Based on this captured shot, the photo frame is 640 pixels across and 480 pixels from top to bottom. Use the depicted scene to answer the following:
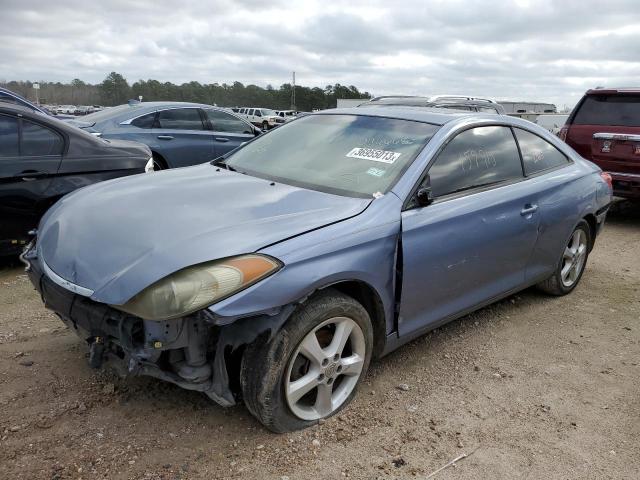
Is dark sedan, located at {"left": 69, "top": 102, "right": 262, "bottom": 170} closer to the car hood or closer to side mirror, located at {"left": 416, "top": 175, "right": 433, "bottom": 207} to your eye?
the car hood

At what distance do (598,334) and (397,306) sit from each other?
2.08 metres

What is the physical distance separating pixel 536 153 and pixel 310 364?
2.63 metres

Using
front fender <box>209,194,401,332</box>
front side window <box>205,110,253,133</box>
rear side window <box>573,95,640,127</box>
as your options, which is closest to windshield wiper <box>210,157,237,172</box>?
front fender <box>209,194,401,332</box>

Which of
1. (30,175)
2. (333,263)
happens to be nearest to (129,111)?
(30,175)

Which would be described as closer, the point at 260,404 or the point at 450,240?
the point at 260,404

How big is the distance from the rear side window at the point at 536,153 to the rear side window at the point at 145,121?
5646 millimetres

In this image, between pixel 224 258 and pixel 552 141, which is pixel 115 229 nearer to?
pixel 224 258

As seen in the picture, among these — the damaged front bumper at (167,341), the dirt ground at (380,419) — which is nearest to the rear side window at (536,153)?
the dirt ground at (380,419)

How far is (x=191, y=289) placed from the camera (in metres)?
2.25

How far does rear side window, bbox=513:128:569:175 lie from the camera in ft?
13.4

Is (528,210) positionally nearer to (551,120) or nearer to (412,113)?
(412,113)

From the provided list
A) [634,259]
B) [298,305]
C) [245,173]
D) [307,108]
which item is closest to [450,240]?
[298,305]

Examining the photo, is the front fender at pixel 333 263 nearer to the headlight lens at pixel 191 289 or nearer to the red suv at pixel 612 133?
the headlight lens at pixel 191 289

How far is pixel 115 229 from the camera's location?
104 inches
